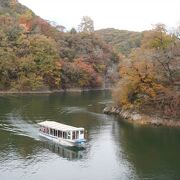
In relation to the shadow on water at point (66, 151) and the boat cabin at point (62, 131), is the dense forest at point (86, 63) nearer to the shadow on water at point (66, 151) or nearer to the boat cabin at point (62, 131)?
the boat cabin at point (62, 131)

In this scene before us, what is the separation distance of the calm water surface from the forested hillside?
5508 centimetres

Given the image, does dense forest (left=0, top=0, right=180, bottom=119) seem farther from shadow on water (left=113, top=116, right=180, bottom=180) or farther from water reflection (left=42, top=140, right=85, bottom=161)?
water reflection (left=42, top=140, right=85, bottom=161)

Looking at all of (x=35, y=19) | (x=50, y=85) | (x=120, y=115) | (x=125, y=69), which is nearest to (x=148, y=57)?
(x=125, y=69)

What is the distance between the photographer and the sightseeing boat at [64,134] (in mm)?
55072

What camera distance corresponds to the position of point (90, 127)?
226 feet

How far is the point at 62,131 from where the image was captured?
2234 inches

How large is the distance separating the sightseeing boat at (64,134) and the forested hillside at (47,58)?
7099 centimetres

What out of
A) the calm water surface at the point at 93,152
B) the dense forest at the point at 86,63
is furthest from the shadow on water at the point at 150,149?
the dense forest at the point at 86,63

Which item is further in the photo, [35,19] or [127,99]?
[35,19]

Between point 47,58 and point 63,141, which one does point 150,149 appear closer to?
point 63,141

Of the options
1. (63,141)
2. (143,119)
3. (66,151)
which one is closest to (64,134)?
(63,141)

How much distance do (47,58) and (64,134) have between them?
85.4 meters

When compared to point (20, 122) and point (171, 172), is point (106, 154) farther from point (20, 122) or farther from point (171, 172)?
point (20, 122)

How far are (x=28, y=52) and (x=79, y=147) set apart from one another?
88852 mm
